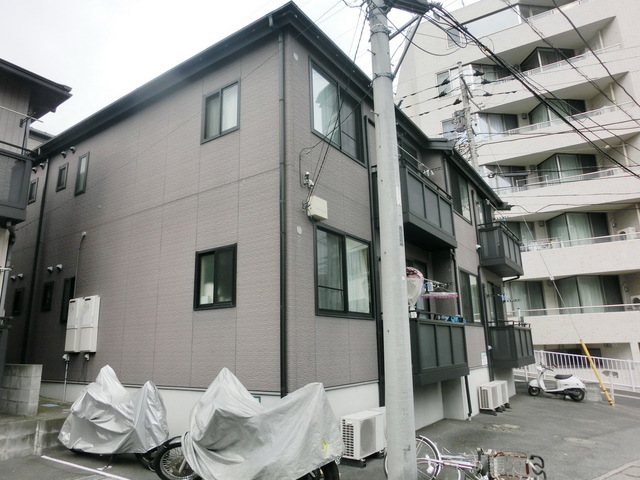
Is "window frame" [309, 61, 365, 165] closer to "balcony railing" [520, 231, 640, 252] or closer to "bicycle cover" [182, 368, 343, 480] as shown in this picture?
"bicycle cover" [182, 368, 343, 480]

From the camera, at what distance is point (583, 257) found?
73.6 feet

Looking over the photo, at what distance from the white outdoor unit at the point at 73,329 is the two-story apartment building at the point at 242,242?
0.05 m

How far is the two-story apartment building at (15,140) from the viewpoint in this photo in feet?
28.2

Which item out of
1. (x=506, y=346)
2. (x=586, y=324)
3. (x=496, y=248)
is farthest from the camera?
(x=586, y=324)

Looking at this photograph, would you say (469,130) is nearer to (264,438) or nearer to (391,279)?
(391,279)

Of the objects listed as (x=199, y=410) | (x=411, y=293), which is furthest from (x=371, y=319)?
(x=199, y=410)

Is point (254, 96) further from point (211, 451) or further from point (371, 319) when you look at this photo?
point (211, 451)

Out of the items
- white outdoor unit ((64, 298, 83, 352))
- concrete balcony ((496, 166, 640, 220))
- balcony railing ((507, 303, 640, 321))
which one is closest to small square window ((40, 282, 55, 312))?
white outdoor unit ((64, 298, 83, 352))

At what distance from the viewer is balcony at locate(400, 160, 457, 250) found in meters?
9.61

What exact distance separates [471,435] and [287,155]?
720cm

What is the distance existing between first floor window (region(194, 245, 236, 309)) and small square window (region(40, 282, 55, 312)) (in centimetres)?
595

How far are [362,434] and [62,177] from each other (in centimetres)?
1130

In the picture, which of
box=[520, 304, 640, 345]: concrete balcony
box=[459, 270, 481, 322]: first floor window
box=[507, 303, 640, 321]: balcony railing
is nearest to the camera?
box=[459, 270, 481, 322]: first floor window

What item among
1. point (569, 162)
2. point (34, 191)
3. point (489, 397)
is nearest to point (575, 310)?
point (569, 162)
